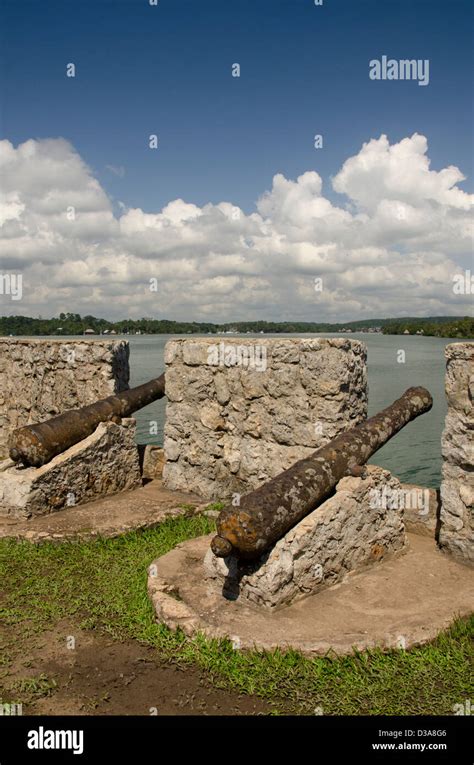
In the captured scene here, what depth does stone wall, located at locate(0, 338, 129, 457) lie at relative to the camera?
855cm

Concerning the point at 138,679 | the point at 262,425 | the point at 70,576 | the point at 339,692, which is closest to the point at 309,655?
the point at 339,692

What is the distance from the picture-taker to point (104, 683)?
370 centimetres

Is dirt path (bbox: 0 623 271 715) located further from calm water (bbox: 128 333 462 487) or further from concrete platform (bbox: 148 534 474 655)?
calm water (bbox: 128 333 462 487)

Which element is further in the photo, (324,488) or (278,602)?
(324,488)

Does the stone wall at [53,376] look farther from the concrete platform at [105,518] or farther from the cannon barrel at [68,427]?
the concrete platform at [105,518]

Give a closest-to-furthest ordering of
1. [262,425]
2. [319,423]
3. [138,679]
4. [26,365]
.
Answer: [138,679] → [319,423] → [262,425] → [26,365]

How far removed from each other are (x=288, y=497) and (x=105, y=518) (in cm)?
302

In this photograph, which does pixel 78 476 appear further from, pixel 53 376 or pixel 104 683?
pixel 104 683

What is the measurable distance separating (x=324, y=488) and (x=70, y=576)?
246cm

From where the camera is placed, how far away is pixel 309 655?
12.6 feet

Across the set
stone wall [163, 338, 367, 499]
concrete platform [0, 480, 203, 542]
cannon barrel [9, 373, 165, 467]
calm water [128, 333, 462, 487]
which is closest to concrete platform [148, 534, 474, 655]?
concrete platform [0, 480, 203, 542]

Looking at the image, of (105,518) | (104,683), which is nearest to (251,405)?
(105,518)

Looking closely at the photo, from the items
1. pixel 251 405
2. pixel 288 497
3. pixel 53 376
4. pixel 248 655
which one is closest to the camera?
pixel 248 655

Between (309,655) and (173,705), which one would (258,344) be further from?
(173,705)
